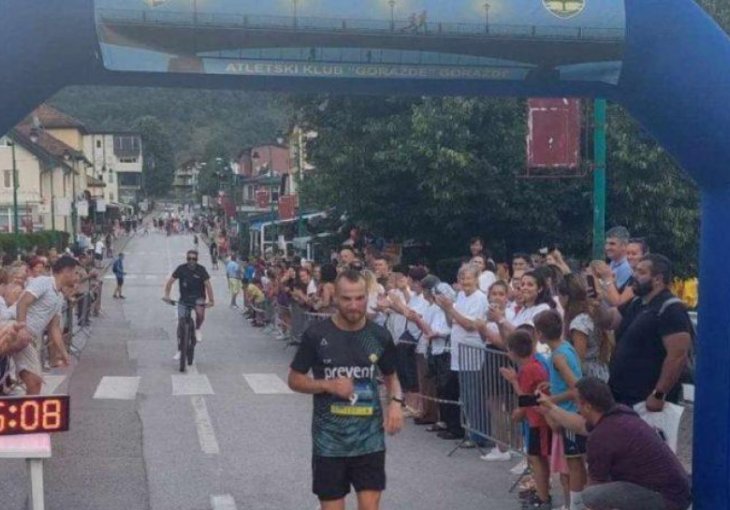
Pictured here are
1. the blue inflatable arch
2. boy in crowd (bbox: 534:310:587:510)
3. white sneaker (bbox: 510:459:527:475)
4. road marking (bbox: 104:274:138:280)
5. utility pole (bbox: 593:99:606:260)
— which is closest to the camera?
the blue inflatable arch

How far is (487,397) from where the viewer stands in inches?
448

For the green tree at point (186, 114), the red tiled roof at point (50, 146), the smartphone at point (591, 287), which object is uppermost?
the green tree at point (186, 114)

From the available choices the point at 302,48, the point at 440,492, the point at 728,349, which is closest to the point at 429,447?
the point at 440,492

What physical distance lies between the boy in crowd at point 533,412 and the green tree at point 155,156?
149255 mm

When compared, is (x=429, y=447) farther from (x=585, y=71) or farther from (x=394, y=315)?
(x=585, y=71)

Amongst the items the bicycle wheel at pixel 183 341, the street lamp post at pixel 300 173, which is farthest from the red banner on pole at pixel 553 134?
the street lamp post at pixel 300 173

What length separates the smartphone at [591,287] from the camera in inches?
390

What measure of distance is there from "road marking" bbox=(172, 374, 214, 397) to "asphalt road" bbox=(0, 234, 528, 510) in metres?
0.02

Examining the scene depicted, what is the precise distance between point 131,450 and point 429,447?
9.39 ft

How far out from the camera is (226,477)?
10.6 m

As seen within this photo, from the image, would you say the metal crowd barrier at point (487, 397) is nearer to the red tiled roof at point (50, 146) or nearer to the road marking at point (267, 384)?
the road marking at point (267, 384)

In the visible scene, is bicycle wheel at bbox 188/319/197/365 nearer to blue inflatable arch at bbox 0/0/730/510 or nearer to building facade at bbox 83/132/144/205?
blue inflatable arch at bbox 0/0/730/510

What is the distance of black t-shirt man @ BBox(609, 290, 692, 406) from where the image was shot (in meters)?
8.20

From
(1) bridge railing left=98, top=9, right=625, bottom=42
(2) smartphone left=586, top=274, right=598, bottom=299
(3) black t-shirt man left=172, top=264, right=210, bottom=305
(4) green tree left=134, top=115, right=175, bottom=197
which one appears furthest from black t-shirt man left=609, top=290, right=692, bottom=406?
(4) green tree left=134, top=115, right=175, bottom=197
